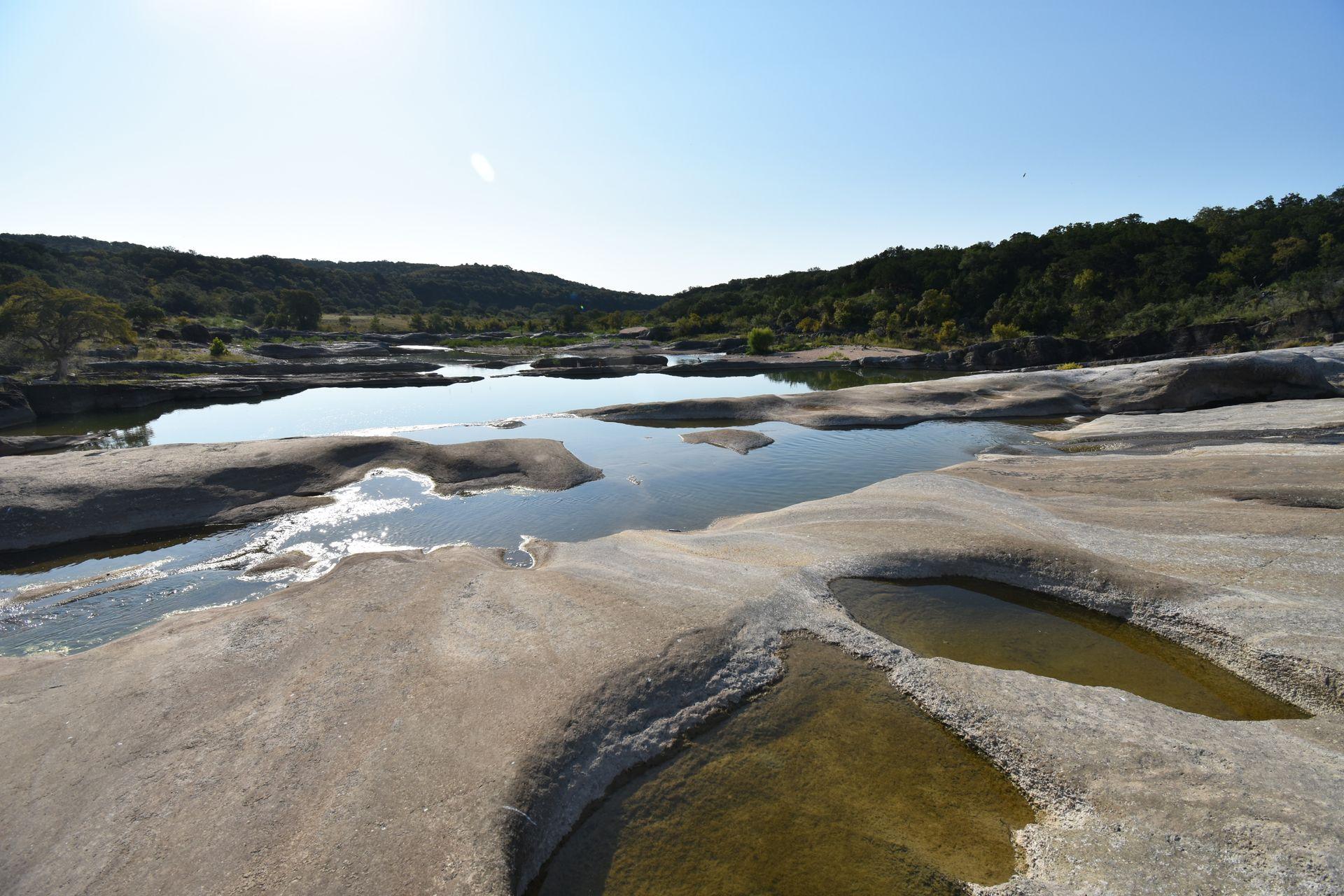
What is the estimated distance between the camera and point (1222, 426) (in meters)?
19.7

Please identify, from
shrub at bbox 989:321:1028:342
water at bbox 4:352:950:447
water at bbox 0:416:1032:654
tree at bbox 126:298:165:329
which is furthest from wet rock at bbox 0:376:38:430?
shrub at bbox 989:321:1028:342

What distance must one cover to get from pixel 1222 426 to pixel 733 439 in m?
16.8

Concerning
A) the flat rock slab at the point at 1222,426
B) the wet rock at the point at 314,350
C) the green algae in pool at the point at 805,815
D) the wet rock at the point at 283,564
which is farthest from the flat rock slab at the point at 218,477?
the wet rock at the point at 314,350

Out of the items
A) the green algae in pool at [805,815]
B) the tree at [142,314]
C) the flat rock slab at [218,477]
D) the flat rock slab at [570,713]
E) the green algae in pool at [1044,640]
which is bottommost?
the green algae in pool at [805,815]

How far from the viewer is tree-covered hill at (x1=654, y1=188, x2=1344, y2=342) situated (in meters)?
52.2

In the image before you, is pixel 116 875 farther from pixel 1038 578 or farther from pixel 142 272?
pixel 142 272

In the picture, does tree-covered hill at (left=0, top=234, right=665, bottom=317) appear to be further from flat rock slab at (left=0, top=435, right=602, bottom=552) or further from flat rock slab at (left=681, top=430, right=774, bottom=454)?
flat rock slab at (left=681, top=430, right=774, bottom=454)

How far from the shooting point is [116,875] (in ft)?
14.9

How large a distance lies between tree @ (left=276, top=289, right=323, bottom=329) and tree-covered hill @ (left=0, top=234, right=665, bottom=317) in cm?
1641

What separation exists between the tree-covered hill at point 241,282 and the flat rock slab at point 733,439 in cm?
8803

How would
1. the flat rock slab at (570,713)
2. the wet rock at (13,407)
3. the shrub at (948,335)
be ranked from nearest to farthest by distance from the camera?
1. the flat rock slab at (570,713)
2. the wet rock at (13,407)
3. the shrub at (948,335)

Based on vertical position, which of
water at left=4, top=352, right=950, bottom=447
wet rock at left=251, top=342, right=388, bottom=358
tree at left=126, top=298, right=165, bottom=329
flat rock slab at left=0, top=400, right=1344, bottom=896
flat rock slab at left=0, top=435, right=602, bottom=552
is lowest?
flat rock slab at left=0, top=400, right=1344, bottom=896

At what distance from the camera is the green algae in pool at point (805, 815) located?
16.4ft

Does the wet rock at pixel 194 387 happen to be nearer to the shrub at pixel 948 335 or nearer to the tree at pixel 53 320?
the tree at pixel 53 320
